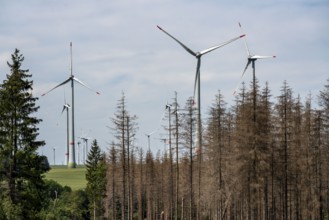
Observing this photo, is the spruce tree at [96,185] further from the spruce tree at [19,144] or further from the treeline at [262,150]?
the spruce tree at [19,144]

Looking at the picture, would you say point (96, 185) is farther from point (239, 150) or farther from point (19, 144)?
point (19, 144)

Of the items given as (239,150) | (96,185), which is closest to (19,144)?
(239,150)

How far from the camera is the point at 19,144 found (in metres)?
41.9

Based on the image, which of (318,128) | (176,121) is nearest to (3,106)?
(176,121)

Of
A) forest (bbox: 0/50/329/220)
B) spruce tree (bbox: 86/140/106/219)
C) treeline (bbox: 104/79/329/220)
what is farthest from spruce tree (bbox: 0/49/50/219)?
spruce tree (bbox: 86/140/106/219)

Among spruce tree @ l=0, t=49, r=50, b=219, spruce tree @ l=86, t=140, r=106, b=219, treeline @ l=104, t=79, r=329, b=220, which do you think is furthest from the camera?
spruce tree @ l=86, t=140, r=106, b=219

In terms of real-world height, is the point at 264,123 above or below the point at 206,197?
above

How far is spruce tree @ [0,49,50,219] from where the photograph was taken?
41219mm

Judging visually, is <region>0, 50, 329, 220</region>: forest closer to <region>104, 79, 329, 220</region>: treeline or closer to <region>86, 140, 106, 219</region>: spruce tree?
<region>104, 79, 329, 220</region>: treeline

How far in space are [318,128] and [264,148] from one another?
12.0m

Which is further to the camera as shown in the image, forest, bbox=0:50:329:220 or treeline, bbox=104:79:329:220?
treeline, bbox=104:79:329:220

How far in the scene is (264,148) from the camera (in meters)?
56.2

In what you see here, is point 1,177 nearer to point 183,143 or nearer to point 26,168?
point 26,168

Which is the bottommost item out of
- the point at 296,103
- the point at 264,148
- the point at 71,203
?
the point at 71,203
